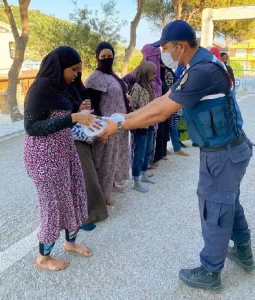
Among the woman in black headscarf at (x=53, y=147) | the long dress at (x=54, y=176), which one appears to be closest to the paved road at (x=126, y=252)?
the woman in black headscarf at (x=53, y=147)

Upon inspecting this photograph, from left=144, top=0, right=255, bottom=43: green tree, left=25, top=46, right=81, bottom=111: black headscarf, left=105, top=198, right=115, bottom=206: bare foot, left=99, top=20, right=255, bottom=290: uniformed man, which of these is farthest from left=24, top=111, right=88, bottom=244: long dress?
left=144, top=0, right=255, bottom=43: green tree

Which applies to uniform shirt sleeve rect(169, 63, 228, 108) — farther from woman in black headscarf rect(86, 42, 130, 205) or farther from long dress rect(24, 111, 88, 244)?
woman in black headscarf rect(86, 42, 130, 205)

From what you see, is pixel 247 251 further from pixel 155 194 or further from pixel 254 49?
pixel 254 49

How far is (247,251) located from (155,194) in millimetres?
1540

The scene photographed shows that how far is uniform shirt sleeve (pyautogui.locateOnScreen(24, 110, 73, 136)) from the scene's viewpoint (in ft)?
6.89

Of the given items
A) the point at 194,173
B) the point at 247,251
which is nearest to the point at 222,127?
the point at 247,251

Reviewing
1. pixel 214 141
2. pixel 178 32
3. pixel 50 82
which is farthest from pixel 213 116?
pixel 50 82

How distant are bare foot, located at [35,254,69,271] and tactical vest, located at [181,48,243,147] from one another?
130 centimetres

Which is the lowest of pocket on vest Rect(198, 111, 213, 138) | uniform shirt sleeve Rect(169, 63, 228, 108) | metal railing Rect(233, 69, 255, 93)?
metal railing Rect(233, 69, 255, 93)

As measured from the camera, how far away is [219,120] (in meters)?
1.93

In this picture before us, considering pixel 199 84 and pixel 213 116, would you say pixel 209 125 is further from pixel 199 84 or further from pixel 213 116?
pixel 199 84

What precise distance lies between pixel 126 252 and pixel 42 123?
121 centimetres

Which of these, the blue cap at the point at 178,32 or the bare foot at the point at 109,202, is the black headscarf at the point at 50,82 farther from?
the bare foot at the point at 109,202

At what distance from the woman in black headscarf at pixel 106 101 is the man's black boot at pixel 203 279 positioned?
4.46 feet
